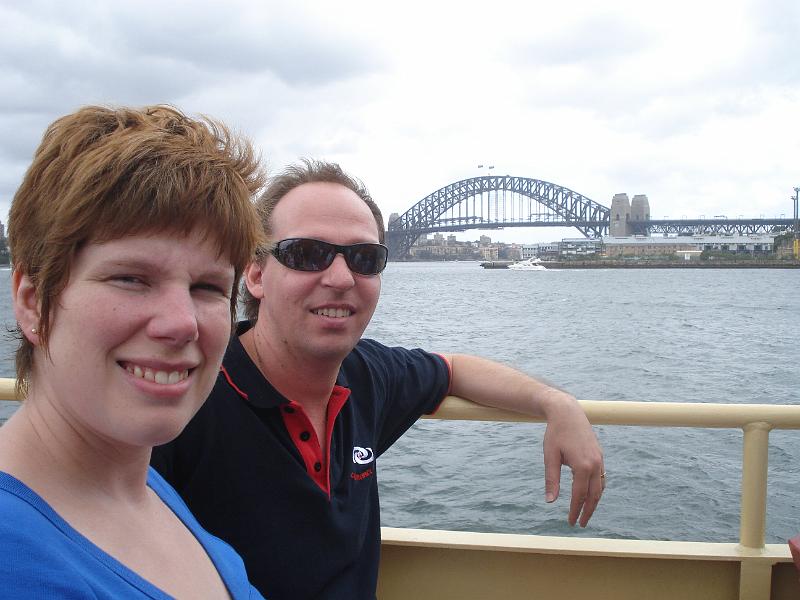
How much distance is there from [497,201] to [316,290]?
74.3m

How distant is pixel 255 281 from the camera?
1329 mm

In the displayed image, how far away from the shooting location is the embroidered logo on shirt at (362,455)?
126cm

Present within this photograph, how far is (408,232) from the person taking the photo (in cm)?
6944

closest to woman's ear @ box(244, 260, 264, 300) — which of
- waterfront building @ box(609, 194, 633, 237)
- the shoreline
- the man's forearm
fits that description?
the man's forearm

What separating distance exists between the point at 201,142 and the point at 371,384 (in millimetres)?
747

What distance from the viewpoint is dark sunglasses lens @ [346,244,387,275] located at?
128 centimetres

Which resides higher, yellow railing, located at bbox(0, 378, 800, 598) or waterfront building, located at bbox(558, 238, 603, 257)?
waterfront building, located at bbox(558, 238, 603, 257)

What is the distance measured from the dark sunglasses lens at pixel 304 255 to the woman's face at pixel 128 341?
0.55 meters

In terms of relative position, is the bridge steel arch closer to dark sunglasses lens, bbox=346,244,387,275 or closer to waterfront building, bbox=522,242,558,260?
waterfront building, bbox=522,242,558,260

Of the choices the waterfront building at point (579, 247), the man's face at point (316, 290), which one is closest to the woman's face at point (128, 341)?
the man's face at point (316, 290)

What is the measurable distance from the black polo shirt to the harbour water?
22.6 inches

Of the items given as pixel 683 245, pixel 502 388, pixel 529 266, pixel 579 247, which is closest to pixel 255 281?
pixel 502 388

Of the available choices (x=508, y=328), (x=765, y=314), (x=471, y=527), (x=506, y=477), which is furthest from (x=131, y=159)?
(x=765, y=314)

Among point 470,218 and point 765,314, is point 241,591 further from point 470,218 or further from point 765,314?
point 470,218
